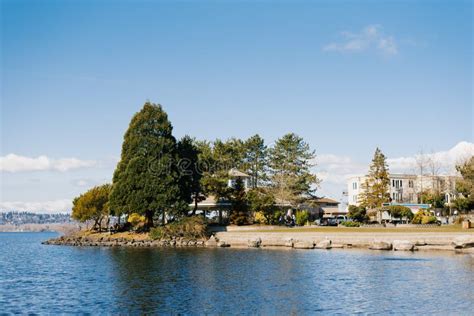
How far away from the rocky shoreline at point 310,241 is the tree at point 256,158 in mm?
36516

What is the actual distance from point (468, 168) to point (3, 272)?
56.6 meters

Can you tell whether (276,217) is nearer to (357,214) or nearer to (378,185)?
(357,214)

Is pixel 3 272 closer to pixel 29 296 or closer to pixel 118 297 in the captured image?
pixel 29 296

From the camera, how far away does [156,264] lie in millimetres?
46875

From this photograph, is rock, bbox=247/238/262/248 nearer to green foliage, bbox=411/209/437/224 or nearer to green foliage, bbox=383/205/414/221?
green foliage, bbox=411/209/437/224

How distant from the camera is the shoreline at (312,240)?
5706 cm

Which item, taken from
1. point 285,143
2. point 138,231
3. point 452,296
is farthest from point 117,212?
point 452,296

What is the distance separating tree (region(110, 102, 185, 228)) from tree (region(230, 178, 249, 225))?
10.1 meters

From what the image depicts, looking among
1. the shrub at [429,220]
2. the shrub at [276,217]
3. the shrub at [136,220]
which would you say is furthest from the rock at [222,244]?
the shrub at [429,220]

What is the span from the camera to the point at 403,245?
5712 cm

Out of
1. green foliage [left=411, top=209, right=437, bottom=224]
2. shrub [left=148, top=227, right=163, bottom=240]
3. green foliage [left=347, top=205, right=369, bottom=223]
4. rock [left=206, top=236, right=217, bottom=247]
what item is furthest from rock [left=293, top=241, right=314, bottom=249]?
green foliage [left=411, top=209, right=437, bottom=224]

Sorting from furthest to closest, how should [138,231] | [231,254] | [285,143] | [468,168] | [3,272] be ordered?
[285,143] → [138,231] → [468,168] → [231,254] → [3,272]

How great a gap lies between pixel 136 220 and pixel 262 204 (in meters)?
20.0

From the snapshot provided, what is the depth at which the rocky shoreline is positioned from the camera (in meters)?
56.9
